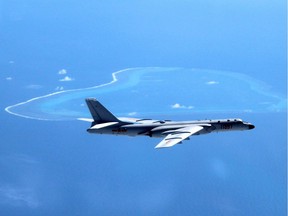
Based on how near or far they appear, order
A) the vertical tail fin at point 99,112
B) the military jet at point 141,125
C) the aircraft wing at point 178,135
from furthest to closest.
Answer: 1. the vertical tail fin at point 99,112
2. the military jet at point 141,125
3. the aircraft wing at point 178,135

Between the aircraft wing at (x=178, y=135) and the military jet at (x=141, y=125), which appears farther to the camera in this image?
the military jet at (x=141, y=125)

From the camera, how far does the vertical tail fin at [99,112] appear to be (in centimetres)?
7425

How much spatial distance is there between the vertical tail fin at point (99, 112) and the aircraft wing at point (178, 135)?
374 inches

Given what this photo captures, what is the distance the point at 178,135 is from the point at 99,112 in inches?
535

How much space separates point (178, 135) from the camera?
6831 centimetres

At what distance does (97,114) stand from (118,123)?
11.6ft

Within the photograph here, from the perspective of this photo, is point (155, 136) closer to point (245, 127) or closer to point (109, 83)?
point (245, 127)

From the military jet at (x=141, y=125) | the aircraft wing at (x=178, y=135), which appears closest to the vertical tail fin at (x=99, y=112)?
the military jet at (x=141, y=125)

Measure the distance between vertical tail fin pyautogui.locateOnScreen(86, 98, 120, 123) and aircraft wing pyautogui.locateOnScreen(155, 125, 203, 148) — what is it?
9.49m

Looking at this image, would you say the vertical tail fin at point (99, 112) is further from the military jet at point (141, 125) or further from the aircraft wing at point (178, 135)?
the aircraft wing at point (178, 135)

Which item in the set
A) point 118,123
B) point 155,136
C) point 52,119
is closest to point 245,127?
point 155,136

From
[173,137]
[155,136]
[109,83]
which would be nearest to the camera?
[173,137]

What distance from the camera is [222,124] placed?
244 feet

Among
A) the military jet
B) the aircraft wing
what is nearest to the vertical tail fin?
the military jet
